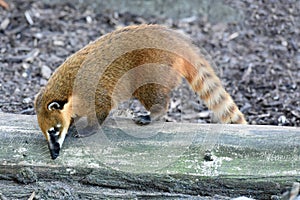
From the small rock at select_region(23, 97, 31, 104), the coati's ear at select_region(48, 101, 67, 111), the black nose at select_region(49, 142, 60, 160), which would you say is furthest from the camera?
the small rock at select_region(23, 97, 31, 104)

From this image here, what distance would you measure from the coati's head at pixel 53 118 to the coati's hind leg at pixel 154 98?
55cm

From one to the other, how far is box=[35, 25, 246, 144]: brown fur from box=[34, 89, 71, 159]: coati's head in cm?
17

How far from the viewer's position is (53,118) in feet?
12.9

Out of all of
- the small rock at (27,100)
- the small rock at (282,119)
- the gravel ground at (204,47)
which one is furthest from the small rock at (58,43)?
the small rock at (282,119)

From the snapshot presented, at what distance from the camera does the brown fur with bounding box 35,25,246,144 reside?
4.25 metres

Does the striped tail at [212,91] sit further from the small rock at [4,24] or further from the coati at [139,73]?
the small rock at [4,24]

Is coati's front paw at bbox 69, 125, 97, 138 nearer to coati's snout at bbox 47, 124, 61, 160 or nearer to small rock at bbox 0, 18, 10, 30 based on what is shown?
coati's snout at bbox 47, 124, 61, 160

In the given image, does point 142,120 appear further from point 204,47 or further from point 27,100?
point 204,47

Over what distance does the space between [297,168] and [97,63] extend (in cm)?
154

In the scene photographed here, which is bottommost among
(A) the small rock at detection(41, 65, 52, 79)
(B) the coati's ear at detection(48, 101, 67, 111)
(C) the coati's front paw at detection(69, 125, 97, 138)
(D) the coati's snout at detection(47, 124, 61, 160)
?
(A) the small rock at detection(41, 65, 52, 79)

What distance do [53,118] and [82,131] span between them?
24 centimetres

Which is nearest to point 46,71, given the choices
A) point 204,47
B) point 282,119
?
point 204,47

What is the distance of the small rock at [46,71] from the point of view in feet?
18.7

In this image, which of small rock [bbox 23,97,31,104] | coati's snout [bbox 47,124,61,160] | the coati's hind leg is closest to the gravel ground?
small rock [bbox 23,97,31,104]
